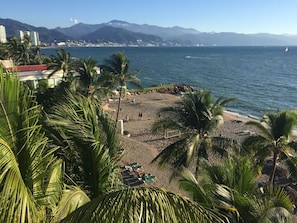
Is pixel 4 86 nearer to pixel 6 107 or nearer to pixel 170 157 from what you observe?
pixel 6 107

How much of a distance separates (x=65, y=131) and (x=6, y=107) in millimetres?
1445

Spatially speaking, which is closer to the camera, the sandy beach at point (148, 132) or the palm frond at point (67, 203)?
the palm frond at point (67, 203)

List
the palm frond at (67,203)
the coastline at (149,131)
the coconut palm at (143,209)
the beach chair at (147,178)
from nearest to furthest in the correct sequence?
the coconut palm at (143,209), the palm frond at (67,203), the beach chair at (147,178), the coastline at (149,131)

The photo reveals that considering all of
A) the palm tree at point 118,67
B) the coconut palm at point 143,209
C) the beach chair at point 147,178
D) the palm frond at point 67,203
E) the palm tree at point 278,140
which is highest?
the coconut palm at point 143,209

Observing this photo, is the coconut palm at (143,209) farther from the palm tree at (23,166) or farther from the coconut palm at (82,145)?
the coconut palm at (82,145)

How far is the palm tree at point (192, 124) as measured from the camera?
13.7m

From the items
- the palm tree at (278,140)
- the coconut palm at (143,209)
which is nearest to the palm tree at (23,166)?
the coconut palm at (143,209)

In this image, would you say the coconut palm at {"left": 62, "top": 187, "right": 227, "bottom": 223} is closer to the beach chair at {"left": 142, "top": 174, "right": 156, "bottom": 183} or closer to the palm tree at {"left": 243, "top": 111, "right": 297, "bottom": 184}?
the palm tree at {"left": 243, "top": 111, "right": 297, "bottom": 184}

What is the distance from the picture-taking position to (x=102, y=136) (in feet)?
16.6

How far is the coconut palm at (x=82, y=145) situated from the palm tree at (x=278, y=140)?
1255cm

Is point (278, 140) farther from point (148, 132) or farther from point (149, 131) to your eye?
point (149, 131)

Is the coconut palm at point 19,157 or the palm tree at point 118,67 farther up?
the coconut palm at point 19,157

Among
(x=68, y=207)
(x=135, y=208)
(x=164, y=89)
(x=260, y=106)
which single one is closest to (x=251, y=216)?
(x=68, y=207)

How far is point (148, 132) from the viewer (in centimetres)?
3428
